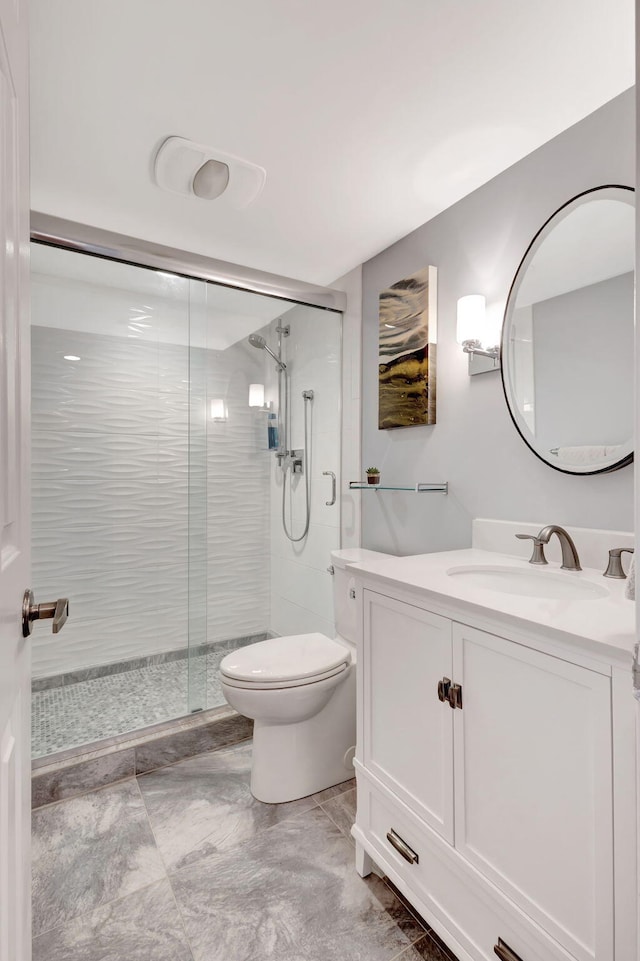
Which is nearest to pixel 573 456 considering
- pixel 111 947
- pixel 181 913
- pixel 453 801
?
pixel 453 801

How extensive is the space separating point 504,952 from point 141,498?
211cm

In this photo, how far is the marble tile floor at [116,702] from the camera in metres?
1.93

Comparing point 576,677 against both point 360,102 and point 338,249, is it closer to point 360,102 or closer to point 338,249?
point 360,102

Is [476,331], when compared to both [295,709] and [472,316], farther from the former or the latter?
[295,709]

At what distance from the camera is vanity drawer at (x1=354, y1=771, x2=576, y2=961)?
935mm

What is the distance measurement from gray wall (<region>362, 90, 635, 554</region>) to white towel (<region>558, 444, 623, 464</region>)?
56 mm

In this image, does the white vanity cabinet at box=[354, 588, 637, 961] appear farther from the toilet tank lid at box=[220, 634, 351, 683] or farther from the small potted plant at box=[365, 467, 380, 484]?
the small potted plant at box=[365, 467, 380, 484]

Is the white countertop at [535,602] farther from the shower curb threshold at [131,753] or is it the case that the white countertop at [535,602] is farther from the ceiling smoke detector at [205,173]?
the ceiling smoke detector at [205,173]

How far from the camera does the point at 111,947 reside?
3.81ft

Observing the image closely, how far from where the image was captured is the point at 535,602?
0.99m

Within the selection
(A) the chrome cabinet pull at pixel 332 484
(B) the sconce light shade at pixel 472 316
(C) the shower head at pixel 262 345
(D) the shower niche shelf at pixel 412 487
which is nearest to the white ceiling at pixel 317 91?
(B) the sconce light shade at pixel 472 316

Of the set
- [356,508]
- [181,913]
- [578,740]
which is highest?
[356,508]

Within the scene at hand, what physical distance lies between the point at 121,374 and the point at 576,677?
2243mm

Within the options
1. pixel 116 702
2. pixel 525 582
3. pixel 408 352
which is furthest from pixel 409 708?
pixel 116 702
